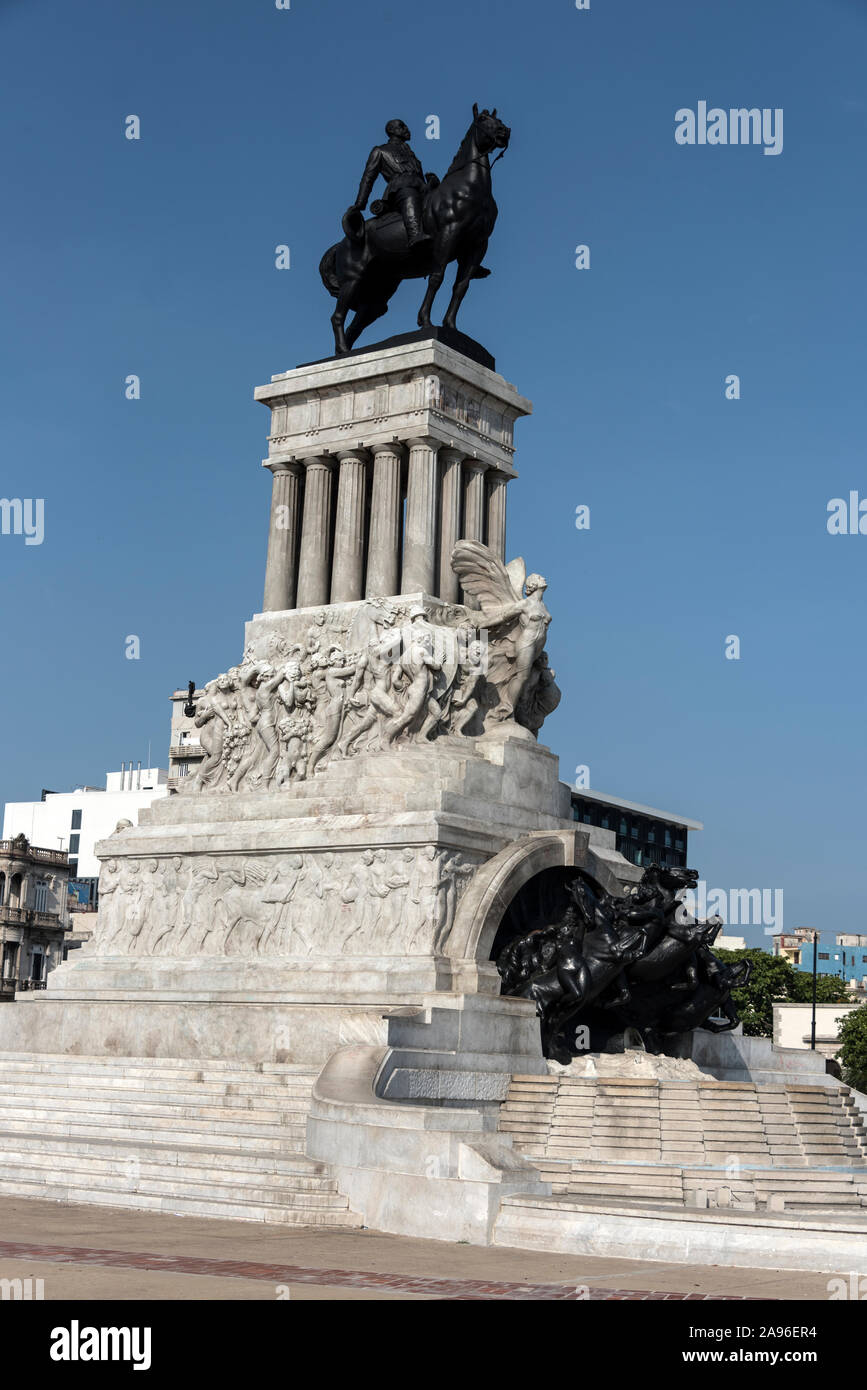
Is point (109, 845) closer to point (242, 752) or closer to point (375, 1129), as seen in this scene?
point (242, 752)

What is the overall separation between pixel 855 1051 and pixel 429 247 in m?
44.1

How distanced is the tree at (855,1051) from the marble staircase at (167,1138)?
4657 centimetres

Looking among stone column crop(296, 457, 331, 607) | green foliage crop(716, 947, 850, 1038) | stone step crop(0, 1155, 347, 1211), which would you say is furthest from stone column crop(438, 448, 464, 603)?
green foliage crop(716, 947, 850, 1038)

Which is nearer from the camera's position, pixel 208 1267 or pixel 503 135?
pixel 208 1267

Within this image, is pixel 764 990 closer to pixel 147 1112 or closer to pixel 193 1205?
pixel 147 1112

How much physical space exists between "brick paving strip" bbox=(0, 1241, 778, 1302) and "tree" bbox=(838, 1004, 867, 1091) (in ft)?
187

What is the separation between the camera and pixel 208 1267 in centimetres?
1457

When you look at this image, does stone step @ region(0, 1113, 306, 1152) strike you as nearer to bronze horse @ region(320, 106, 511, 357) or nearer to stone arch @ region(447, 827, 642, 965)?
stone arch @ region(447, 827, 642, 965)

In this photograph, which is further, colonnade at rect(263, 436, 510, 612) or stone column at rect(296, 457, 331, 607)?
stone column at rect(296, 457, 331, 607)

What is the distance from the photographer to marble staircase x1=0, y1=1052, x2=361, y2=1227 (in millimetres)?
19734

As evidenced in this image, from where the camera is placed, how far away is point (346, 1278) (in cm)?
1414

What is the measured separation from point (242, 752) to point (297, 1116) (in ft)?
37.8

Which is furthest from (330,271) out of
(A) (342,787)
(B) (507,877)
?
(B) (507,877)
